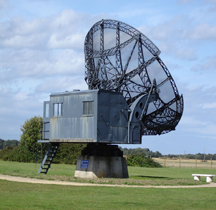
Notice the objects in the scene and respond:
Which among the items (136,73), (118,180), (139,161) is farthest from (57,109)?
(139,161)

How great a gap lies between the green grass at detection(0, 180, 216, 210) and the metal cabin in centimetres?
696

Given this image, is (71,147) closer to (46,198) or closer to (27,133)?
(27,133)

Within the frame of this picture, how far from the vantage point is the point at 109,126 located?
101ft

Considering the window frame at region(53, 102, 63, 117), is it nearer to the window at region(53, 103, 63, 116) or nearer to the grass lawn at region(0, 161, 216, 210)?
the window at region(53, 103, 63, 116)

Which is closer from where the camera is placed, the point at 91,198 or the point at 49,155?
the point at 91,198

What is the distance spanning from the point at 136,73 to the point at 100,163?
7.85 m

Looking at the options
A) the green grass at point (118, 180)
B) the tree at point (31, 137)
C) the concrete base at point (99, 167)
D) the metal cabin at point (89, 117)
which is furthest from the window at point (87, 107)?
the tree at point (31, 137)

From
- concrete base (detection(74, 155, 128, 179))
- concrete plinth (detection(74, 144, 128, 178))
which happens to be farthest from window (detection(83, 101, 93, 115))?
concrete base (detection(74, 155, 128, 179))

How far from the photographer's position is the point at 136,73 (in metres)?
32.8

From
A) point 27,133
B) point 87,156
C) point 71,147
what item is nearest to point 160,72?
point 87,156

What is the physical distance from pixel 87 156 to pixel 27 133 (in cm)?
4442

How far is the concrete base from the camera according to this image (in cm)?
3203

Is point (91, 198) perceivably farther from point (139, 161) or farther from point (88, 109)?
point (139, 161)

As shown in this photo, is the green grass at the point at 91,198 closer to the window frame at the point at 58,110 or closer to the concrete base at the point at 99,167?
the concrete base at the point at 99,167
